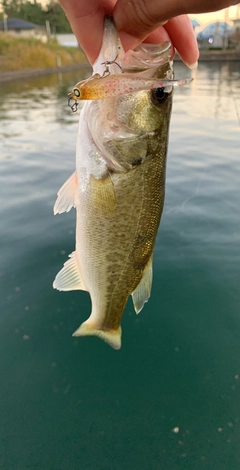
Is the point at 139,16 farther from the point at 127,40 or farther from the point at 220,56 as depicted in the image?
the point at 220,56

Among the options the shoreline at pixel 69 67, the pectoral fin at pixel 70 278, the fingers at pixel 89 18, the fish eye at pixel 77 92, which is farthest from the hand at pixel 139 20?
the shoreline at pixel 69 67

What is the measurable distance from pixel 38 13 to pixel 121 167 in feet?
247

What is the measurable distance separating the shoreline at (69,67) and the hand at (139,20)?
1366 cm

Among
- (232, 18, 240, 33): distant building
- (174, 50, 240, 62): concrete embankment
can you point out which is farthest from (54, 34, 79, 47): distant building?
(232, 18, 240, 33): distant building

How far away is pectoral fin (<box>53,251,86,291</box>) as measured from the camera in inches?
83.3

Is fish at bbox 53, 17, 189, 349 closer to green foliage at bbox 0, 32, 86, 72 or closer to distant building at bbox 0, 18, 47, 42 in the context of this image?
green foliage at bbox 0, 32, 86, 72

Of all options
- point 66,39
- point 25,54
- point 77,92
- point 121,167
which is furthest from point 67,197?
point 66,39

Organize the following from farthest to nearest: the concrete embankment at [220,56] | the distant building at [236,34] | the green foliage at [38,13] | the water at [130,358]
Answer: the green foliage at [38,13]
the distant building at [236,34]
the concrete embankment at [220,56]
the water at [130,358]

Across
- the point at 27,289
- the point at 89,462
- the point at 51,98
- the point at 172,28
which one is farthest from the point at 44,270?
the point at 51,98

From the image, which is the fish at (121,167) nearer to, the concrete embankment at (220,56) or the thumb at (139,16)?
the thumb at (139,16)

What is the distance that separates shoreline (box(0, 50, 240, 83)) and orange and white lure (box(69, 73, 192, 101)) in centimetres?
1414

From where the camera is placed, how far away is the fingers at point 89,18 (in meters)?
1.60

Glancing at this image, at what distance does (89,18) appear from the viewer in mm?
1607

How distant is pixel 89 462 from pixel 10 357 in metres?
1.17
